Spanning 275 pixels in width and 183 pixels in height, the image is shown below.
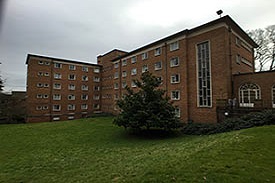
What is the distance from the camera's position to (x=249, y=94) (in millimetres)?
19875

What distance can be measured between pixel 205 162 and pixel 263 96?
1729 cm

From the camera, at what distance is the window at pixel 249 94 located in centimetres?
1956

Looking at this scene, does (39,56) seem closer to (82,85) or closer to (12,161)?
(82,85)

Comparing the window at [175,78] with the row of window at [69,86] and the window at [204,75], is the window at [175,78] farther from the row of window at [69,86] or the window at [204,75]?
the row of window at [69,86]

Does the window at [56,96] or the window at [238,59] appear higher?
the window at [238,59]

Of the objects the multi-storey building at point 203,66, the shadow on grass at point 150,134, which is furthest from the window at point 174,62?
the shadow on grass at point 150,134

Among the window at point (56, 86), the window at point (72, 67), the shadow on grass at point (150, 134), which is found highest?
the window at point (72, 67)

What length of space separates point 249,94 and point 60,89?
117 feet

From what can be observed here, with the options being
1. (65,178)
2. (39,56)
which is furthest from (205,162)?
(39,56)

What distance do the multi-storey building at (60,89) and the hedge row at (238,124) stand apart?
2871 centimetres

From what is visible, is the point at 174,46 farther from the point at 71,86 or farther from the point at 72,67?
the point at 71,86

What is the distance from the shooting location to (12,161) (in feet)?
34.1

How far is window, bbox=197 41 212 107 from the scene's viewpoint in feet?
71.6

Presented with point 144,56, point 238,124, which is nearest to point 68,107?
point 144,56
